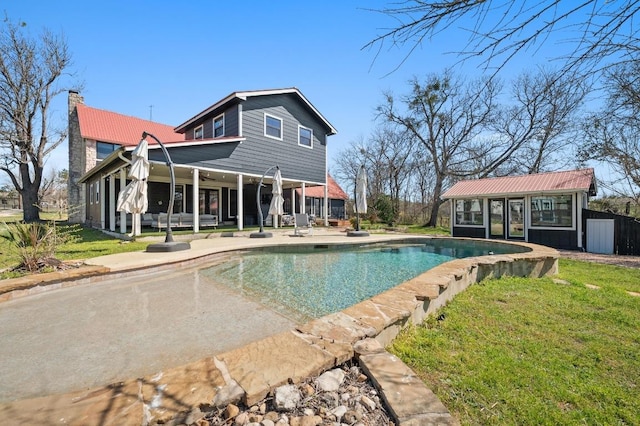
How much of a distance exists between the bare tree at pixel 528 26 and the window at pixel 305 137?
14106 millimetres

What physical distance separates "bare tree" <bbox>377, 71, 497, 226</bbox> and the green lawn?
725 inches

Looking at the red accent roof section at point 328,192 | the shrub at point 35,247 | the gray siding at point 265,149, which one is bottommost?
the shrub at point 35,247

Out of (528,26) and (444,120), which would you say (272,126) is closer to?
(528,26)

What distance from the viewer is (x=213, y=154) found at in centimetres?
1163

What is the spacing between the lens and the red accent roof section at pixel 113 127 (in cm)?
1721

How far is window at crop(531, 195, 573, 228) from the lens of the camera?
11.2m

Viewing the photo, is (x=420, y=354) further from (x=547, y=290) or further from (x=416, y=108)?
(x=416, y=108)

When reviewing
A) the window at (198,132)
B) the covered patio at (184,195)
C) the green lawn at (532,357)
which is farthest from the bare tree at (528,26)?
the window at (198,132)

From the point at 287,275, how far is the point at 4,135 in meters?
22.3

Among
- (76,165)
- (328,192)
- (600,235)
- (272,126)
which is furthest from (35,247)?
(328,192)

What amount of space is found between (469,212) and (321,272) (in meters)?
11.2

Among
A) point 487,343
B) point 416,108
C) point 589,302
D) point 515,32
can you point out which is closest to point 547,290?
point 589,302

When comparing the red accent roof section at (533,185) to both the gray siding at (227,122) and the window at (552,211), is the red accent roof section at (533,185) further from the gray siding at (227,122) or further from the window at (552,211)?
the gray siding at (227,122)

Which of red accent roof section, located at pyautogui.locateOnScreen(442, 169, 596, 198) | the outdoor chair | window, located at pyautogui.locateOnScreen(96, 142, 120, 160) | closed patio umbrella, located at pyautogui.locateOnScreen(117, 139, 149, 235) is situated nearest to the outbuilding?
red accent roof section, located at pyautogui.locateOnScreen(442, 169, 596, 198)
